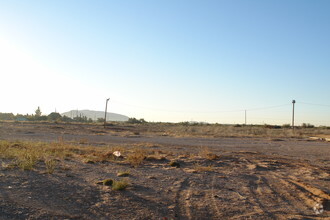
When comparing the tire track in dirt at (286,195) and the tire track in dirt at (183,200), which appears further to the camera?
the tire track in dirt at (286,195)

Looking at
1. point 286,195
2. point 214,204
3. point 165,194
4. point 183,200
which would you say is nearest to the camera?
point 214,204

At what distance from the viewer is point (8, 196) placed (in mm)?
7152

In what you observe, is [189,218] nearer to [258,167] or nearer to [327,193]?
[327,193]

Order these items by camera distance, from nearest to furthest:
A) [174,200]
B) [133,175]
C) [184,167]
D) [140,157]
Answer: [174,200] < [133,175] < [184,167] < [140,157]

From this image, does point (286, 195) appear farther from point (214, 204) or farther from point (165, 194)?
point (165, 194)

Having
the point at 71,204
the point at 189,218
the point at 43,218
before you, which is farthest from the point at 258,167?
the point at 43,218

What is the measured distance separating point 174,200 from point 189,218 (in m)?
1.28

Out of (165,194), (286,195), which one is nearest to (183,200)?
(165,194)

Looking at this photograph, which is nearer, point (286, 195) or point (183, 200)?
point (183, 200)

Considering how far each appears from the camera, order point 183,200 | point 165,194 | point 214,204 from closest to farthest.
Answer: point 214,204, point 183,200, point 165,194

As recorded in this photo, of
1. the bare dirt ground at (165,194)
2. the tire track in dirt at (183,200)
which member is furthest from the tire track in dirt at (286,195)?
the tire track in dirt at (183,200)

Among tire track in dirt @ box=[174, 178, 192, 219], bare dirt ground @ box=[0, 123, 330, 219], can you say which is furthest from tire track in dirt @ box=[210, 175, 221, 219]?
tire track in dirt @ box=[174, 178, 192, 219]

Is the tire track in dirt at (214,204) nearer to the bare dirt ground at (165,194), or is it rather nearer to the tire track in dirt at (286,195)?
the bare dirt ground at (165,194)

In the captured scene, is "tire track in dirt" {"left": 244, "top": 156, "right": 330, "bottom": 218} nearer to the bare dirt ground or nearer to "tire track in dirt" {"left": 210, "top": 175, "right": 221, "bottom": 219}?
the bare dirt ground
